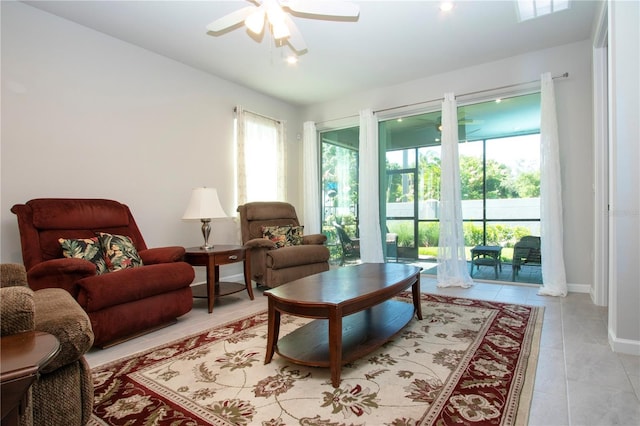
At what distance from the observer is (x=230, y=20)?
7.69ft

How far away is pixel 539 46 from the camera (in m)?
3.70

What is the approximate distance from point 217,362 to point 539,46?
4.40 metres

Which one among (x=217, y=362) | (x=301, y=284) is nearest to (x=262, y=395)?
(x=217, y=362)

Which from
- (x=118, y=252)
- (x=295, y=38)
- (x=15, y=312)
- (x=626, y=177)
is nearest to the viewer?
(x=15, y=312)

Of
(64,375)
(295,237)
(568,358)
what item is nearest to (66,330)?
(64,375)

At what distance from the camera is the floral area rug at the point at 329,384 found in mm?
1522

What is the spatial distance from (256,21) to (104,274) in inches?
80.3

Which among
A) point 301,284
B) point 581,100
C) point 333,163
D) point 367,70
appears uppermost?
point 367,70

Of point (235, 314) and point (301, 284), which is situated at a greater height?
point (301, 284)

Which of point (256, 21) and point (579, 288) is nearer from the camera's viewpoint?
point (256, 21)

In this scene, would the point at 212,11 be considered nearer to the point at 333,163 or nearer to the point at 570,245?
the point at 333,163

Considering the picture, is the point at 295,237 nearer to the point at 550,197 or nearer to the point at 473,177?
the point at 473,177

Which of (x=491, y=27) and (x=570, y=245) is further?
(x=570, y=245)

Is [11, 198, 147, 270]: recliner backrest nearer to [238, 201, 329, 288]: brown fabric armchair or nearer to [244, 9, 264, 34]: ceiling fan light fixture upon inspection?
[238, 201, 329, 288]: brown fabric armchair
